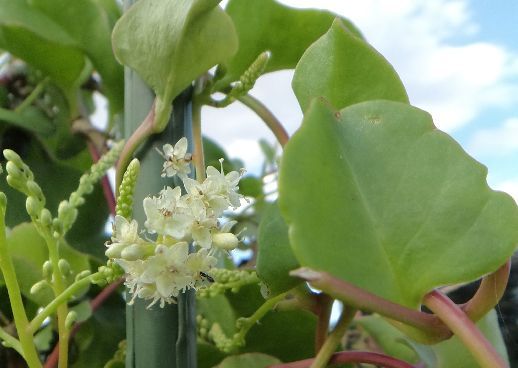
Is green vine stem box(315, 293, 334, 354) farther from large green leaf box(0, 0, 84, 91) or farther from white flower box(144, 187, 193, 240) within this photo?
large green leaf box(0, 0, 84, 91)

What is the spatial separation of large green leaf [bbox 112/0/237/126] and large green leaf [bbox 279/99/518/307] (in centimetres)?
11

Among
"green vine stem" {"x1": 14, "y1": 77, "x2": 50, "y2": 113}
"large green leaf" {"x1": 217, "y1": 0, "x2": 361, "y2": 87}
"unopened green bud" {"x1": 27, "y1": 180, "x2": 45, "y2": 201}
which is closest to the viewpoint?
"unopened green bud" {"x1": 27, "y1": 180, "x2": 45, "y2": 201}

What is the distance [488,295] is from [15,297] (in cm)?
20

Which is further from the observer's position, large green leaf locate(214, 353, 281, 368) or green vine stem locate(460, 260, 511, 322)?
large green leaf locate(214, 353, 281, 368)

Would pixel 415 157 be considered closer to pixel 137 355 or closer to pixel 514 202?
pixel 514 202

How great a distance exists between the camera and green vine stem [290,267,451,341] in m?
0.20

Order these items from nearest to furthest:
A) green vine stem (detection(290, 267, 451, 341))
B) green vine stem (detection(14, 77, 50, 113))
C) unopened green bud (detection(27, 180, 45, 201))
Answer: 1. green vine stem (detection(290, 267, 451, 341))
2. unopened green bud (detection(27, 180, 45, 201))
3. green vine stem (detection(14, 77, 50, 113))

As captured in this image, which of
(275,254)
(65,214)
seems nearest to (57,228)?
(65,214)

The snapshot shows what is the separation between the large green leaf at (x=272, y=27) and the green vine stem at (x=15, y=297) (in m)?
0.19

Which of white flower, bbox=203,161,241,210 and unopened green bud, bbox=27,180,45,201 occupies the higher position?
white flower, bbox=203,161,241,210

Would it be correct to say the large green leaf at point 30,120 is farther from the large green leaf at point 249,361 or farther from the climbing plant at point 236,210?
the large green leaf at point 249,361

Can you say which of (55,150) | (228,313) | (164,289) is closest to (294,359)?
(228,313)

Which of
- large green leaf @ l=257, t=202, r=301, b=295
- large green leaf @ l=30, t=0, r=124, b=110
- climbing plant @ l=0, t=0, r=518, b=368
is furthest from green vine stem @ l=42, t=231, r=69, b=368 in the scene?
large green leaf @ l=30, t=0, r=124, b=110

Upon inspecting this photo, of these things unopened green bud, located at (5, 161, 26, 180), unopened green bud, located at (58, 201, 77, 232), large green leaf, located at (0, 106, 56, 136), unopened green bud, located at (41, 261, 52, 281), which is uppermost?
large green leaf, located at (0, 106, 56, 136)
